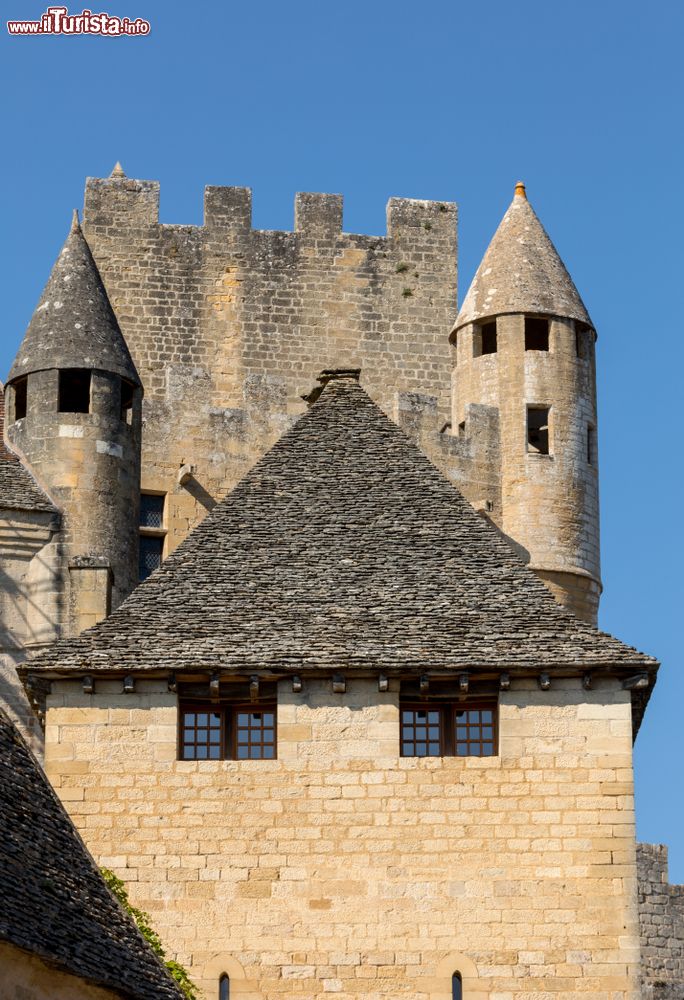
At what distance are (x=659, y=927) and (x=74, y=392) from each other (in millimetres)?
10009

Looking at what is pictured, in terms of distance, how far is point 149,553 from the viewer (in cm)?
3644

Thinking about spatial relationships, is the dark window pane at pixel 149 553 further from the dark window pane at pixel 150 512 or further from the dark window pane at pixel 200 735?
the dark window pane at pixel 200 735

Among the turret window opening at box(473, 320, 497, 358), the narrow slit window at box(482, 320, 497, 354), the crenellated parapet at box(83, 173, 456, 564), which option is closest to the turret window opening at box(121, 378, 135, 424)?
the crenellated parapet at box(83, 173, 456, 564)

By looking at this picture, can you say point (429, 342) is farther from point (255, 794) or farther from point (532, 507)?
point (255, 794)

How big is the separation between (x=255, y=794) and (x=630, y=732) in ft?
11.8

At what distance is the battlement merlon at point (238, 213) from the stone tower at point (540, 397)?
107 inches

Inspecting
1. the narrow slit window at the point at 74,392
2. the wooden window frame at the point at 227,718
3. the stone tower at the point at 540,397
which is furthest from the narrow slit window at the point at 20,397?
the wooden window frame at the point at 227,718

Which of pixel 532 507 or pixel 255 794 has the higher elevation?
pixel 532 507

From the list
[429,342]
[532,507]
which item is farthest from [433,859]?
[429,342]

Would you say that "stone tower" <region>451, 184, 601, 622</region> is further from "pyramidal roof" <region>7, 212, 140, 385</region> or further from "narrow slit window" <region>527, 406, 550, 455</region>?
"pyramidal roof" <region>7, 212, 140, 385</region>

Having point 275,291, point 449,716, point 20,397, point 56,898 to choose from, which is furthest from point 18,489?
point 56,898

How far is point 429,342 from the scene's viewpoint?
41.4m

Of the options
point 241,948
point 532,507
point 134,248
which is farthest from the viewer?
point 134,248

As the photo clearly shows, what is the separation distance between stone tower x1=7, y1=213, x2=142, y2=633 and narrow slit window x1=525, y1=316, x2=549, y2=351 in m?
6.18
